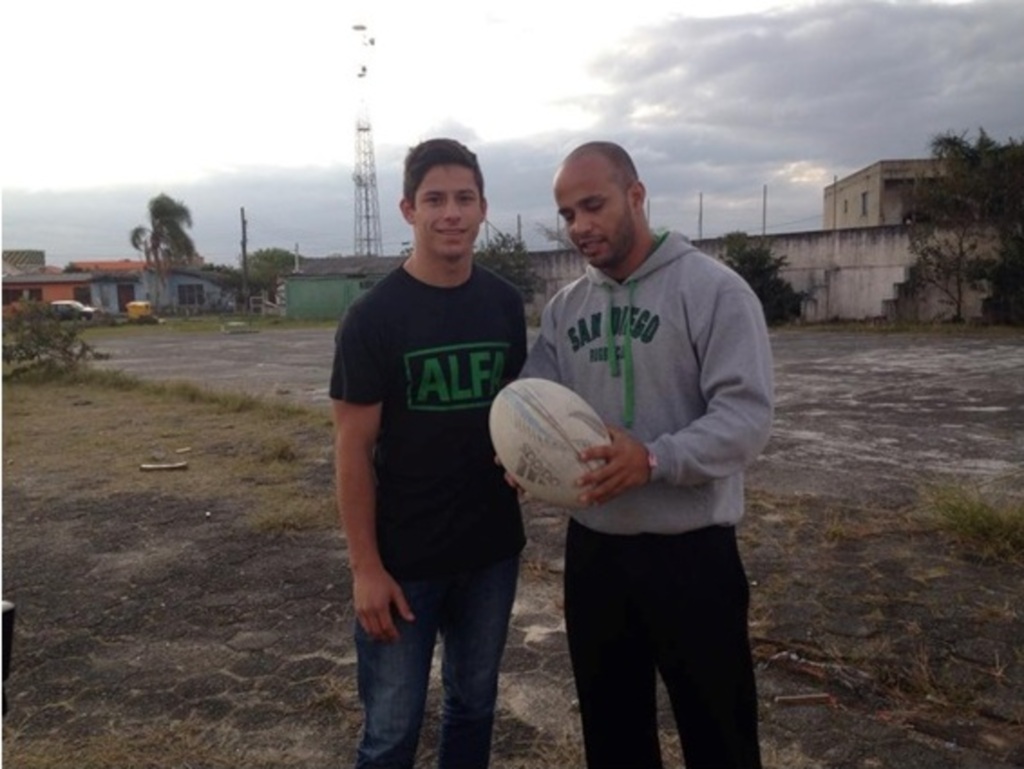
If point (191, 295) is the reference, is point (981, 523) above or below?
below

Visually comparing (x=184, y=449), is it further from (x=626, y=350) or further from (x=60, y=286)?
(x=60, y=286)

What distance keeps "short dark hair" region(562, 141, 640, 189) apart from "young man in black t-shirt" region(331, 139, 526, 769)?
12.1 inches

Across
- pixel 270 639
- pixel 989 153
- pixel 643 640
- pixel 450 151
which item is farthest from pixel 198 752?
pixel 989 153

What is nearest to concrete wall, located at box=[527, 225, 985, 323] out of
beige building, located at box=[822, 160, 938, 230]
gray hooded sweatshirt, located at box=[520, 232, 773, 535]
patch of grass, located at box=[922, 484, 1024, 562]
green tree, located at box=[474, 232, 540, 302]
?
beige building, located at box=[822, 160, 938, 230]

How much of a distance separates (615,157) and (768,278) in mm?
26014

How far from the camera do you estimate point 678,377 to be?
2162 mm

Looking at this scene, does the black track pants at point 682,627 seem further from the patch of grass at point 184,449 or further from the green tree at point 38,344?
the green tree at point 38,344

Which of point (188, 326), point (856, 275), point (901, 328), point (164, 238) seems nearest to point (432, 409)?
point (901, 328)

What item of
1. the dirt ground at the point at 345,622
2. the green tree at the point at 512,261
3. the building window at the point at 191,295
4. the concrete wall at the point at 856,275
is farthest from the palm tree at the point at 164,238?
the dirt ground at the point at 345,622

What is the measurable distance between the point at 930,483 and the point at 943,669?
322 centimetres

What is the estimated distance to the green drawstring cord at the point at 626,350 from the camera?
Answer: 86.9 inches

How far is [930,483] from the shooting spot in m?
6.40

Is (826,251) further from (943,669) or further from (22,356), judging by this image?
(943,669)

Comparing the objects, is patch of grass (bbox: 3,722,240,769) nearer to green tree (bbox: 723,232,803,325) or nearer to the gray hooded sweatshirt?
the gray hooded sweatshirt
